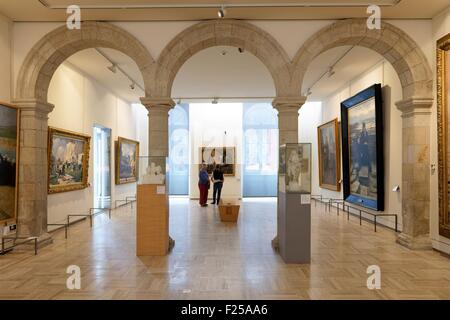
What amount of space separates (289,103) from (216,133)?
961 cm

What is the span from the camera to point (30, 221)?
606cm

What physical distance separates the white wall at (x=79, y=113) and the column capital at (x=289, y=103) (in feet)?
16.8

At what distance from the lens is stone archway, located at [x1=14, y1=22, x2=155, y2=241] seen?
19.6ft

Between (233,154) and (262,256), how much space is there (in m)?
9.71

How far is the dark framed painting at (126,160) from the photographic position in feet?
38.5

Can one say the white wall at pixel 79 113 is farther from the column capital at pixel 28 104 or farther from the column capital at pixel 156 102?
the column capital at pixel 156 102

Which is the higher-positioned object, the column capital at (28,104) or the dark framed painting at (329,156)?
the column capital at (28,104)

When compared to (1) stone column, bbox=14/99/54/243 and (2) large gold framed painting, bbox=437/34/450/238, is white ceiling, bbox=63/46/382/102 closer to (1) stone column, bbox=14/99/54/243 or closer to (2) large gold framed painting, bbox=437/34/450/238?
(2) large gold framed painting, bbox=437/34/450/238

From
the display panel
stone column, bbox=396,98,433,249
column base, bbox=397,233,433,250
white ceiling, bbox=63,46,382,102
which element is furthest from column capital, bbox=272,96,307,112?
column base, bbox=397,233,433,250

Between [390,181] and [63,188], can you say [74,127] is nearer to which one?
[63,188]

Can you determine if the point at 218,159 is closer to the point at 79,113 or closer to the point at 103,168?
the point at 103,168

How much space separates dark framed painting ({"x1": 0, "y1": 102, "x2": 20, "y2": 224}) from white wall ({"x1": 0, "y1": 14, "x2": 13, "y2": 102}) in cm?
30

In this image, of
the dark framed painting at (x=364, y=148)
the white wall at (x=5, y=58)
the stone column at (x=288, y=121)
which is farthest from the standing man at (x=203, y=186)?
the white wall at (x=5, y=58)
